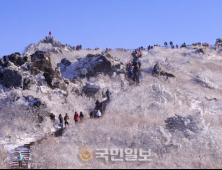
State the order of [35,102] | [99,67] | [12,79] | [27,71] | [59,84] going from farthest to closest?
[99,67]
[27,71]
[59,84]
[12,79]
[35,102]

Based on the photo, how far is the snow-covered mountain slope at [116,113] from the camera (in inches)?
646

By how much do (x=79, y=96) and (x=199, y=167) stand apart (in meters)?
16.0

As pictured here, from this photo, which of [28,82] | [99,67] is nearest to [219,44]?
[99,67]

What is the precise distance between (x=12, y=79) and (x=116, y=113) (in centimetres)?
1097

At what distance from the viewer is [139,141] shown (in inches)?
707

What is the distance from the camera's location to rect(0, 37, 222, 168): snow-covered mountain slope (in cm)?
1640

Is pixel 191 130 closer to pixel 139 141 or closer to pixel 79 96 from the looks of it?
pixel 139 141

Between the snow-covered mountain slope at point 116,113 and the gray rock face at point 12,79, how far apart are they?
20cm

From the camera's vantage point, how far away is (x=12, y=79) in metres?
26.6

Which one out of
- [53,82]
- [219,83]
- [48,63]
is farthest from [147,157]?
[219,83]

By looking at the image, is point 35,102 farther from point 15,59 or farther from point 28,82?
point 15,59

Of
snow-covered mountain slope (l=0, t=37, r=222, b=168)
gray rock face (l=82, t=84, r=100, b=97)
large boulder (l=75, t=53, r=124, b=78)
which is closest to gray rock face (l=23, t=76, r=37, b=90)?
snow-covered mountain slope (l=0, t=37, r=222, b=168)

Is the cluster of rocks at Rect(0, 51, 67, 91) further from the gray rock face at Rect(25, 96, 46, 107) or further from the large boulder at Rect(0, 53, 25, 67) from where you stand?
the gray rock face at Rect(25, 96, 46, 107)

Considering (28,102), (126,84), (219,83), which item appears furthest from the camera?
(219,83)
